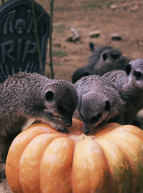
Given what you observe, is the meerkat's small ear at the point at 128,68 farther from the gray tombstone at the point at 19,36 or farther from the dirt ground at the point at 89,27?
the dirt ground at the point at 89,27

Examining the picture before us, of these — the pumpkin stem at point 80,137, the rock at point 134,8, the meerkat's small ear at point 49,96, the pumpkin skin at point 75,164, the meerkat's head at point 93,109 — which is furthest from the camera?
the rock at point 134,8

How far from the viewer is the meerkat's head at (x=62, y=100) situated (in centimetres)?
273

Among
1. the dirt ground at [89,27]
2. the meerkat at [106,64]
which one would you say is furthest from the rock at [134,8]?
the meerkat at [106,64]

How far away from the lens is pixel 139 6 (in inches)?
477

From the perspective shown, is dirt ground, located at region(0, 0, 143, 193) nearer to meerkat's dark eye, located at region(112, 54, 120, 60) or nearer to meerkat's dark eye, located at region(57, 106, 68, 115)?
meerkat's dark eye, located at region(112, 54, 120, 60)

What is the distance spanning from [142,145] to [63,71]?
502 centimetres

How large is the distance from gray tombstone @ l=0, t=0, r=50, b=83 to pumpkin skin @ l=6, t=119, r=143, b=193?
333cm

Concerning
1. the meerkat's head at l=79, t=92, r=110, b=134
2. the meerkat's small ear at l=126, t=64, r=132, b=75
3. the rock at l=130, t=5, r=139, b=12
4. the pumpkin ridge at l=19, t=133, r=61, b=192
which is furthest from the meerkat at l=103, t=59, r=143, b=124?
the rock at l=130, t=5, r=139, b=12

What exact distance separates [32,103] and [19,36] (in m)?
2.92

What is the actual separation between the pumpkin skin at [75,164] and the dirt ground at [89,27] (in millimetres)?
4399

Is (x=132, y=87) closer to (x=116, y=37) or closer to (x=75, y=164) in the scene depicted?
(x=75, y=164)

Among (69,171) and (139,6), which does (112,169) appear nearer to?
(69,171)

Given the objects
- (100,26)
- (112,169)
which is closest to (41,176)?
(112,169)

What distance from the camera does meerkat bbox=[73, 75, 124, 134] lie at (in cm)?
274
